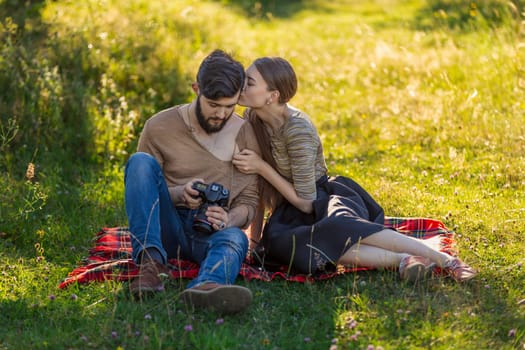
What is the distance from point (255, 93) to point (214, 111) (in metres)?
0.29

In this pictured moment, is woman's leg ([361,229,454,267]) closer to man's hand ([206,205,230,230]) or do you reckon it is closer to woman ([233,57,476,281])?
woman ([233,57,476,281])

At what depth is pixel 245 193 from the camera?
15.1 feet

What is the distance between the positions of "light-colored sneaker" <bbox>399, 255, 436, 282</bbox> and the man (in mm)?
810

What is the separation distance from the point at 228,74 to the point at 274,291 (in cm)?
113

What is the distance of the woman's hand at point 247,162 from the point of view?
450 centimetres

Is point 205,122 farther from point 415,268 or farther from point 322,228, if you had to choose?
point 415,268

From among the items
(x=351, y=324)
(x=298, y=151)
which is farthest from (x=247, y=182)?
(x=351, y=324)

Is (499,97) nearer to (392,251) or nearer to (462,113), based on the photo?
(462,113)

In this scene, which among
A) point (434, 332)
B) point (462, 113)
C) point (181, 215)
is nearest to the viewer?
point (434, 332)

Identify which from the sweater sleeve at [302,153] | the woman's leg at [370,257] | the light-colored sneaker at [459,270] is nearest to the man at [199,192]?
the sweater sleeve at [302,153]

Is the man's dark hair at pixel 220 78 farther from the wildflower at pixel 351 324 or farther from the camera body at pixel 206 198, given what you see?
the wildflower at pixel 351 324

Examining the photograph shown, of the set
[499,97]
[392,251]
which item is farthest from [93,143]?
[499,97]

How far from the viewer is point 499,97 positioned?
23.8 feet

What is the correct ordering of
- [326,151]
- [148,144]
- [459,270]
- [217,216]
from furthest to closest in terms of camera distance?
[326,151], [148,144], [217,216], [459,270]
